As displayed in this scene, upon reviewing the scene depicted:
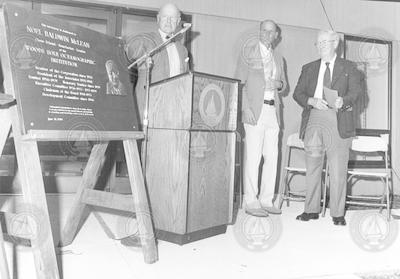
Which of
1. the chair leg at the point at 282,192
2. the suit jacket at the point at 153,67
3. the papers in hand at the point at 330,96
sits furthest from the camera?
the chair leg at the point at 282,192

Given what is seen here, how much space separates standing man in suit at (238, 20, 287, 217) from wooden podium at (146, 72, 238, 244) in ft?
2.36

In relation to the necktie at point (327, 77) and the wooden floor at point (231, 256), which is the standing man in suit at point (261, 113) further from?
the wooden floor at point (231, 256)

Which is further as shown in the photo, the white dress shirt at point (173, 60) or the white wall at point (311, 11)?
the white wall at point (311, 11)

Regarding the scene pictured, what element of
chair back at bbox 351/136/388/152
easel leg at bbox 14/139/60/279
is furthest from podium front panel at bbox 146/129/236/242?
chair back at bbox 351/136/388/152

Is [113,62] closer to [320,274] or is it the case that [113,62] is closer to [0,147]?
[0,147]

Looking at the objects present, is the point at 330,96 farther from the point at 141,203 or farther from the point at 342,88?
the point at 141,203

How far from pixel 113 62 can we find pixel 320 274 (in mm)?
1477

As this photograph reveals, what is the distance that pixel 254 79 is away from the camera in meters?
3.40

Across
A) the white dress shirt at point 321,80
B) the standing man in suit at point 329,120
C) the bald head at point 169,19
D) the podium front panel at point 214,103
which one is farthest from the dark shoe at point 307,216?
the bald head at point 169,19

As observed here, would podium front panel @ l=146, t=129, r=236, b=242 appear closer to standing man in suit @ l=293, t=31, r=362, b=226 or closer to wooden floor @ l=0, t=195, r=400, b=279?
wooden floor @ l=0, t=195, r=400, b=279

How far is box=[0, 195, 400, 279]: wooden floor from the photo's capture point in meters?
1.94

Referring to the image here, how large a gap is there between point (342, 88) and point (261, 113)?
2.24 feet

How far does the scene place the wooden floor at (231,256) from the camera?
6.37 feet

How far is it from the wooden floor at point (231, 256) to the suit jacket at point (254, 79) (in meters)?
0.99
